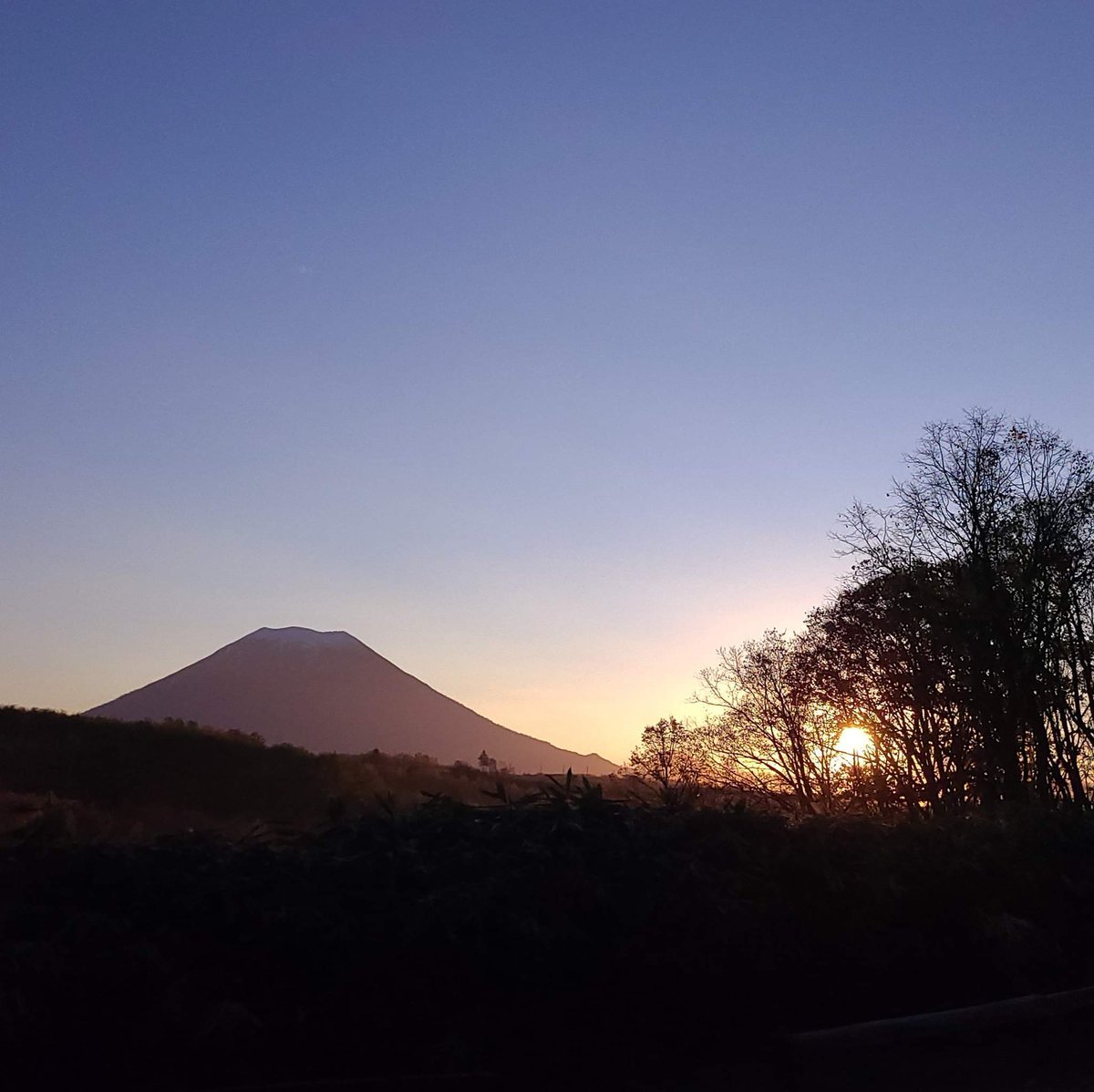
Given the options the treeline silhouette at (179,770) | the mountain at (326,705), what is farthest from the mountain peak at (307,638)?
the treeline silhouette at (179,770)

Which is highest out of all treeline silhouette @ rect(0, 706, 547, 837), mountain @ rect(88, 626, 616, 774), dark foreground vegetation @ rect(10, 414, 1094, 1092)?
mountain @ rect(88, 626, 616, 774)

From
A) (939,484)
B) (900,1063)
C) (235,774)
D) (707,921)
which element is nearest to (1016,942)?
(900,1063)

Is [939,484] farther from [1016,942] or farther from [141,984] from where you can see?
[141,984]

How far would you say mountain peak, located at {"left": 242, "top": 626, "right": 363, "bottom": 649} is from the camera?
16988cm

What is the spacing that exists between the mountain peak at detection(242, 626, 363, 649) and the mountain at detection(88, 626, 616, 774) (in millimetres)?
1042

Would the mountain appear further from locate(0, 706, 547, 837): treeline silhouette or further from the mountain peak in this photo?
locate(0, 706, 547, 837): treeline silhouette

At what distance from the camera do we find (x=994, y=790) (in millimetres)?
19641

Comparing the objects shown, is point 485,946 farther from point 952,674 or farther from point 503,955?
point 952,674

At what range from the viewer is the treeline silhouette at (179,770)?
25.7 m

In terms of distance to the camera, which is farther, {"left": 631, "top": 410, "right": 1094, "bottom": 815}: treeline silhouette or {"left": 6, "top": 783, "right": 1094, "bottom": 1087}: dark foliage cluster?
{"left": 631, "top": 410, "right": 1094, "bottom": 815}: treeline silhouette

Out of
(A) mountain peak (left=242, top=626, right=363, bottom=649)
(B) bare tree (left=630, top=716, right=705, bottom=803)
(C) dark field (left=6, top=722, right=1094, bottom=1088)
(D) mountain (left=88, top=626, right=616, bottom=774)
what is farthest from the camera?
(A) mountain peak (left=242, top=626, right=363, bottom=649)

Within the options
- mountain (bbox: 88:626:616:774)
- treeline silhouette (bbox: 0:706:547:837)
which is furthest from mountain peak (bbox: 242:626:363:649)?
treeline silhouette (bbox: 0:706:547:837)

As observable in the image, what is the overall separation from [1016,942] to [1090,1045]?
667mm

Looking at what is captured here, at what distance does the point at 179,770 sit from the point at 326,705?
112 metres
